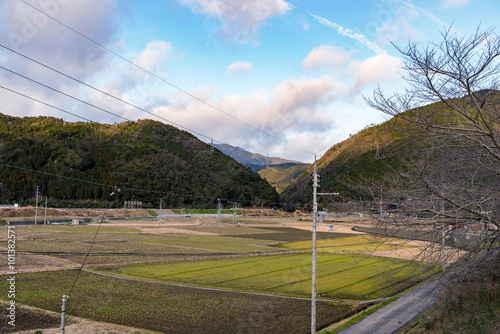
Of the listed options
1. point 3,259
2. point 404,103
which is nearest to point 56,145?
point 3,259

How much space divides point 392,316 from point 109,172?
11853 cm

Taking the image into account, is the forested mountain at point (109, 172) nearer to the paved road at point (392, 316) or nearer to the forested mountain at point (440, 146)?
the paved road at point (392, 316)

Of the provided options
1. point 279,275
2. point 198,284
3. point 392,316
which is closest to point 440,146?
point 392,316

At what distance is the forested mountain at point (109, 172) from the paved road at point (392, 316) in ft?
295

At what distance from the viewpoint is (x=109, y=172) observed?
12638cm

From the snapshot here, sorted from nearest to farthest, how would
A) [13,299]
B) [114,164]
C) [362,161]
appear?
[13,299]
[114,164]
[362,161]

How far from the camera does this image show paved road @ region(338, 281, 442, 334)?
19.2m

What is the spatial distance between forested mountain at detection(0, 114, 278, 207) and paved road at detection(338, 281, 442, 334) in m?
89.9

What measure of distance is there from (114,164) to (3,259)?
101492mm

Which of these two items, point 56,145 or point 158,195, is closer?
point 158,195

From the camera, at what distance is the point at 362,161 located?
146 m

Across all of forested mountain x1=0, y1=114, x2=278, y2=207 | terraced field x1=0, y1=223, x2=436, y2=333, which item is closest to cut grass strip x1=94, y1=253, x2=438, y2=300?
terraced field x1=0, y1=223, x2=436, y2=333

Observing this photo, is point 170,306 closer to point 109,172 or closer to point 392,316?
point 392,316

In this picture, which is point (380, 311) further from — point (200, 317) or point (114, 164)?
point (114, 164)
